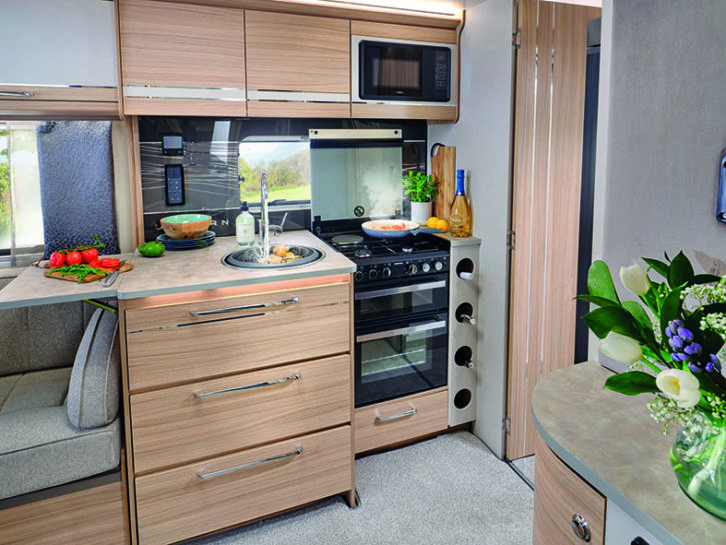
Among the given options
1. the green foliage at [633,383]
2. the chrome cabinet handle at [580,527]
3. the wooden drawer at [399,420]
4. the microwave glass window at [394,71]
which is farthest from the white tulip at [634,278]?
the microwave glass window at [394,71]

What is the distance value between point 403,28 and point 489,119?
61 cm

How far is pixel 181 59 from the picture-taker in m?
2.25

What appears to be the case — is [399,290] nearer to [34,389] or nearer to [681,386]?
[34,389]

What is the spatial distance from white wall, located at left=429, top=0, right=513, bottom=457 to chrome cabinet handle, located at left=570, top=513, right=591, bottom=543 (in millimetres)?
1548

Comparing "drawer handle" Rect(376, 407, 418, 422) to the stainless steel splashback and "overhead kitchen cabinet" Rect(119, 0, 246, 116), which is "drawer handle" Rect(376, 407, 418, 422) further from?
"overhead kitchen cabinet" Rect(119, 0, 246, 116)

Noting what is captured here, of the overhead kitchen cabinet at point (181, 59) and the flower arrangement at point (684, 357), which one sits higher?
the overhead kitchen cabinet at point (181, 59)

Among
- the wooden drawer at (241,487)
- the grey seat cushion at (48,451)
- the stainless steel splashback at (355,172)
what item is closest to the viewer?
the grey seat cushion at (48,451)

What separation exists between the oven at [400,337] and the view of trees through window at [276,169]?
28.8 inches

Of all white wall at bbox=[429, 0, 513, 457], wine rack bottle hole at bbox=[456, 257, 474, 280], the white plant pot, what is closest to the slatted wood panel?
white wall at bbox=[429, 0, 513, 457]

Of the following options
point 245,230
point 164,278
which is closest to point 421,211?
point 245,230

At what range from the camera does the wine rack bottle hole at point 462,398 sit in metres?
2.85

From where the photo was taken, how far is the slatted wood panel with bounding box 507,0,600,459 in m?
2.38

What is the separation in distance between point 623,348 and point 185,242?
6.64 feet

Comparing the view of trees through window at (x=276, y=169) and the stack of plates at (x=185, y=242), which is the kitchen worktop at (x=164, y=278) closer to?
the stack of plates at (x=185, y=242)
